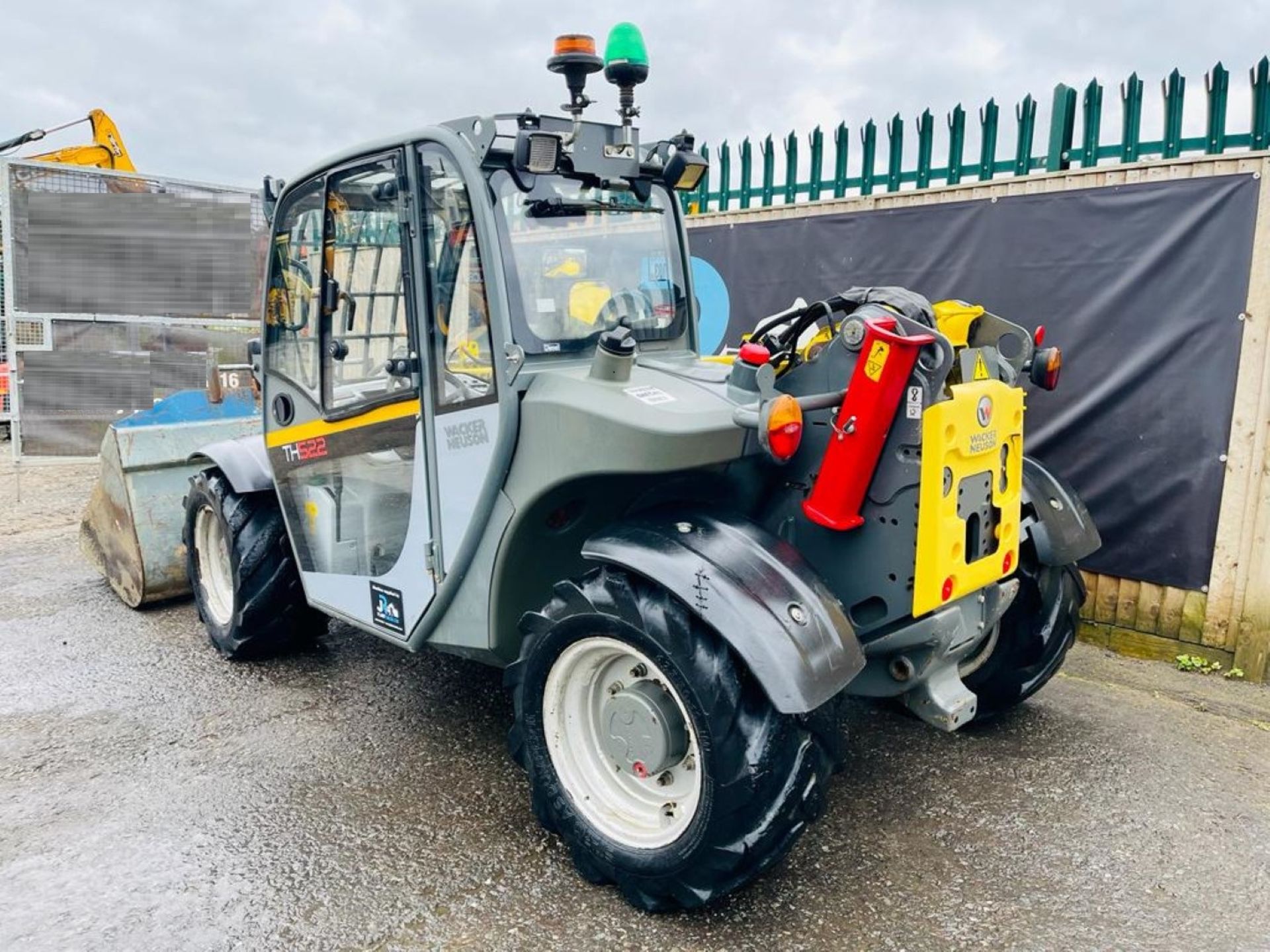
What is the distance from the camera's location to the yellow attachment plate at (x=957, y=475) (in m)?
2.62

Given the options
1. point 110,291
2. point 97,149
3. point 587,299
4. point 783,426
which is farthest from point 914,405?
point 97,149

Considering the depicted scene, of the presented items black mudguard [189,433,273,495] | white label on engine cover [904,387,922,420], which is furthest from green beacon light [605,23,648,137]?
black mudguard [189,433,273,495]

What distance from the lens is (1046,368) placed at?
3314 mm

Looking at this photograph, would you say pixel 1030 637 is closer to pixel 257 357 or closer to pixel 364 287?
pixel 364 287

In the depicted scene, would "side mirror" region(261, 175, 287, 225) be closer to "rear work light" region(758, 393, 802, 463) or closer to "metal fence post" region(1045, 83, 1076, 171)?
"rear work light" region(758, 393, 802, 463)

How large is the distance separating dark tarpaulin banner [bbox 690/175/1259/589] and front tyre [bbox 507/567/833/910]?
9.49 ft

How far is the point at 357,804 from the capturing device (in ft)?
10.5

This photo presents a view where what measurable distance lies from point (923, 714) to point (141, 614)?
163 inches

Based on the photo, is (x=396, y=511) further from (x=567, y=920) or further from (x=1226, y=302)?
(x=1226, y=302)

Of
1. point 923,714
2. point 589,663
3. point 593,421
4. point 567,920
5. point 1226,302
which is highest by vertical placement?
point 1226,302

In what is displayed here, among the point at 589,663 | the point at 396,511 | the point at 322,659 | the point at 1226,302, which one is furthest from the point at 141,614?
the point at 1226,302

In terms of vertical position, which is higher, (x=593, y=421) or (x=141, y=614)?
(x=593, y=421)

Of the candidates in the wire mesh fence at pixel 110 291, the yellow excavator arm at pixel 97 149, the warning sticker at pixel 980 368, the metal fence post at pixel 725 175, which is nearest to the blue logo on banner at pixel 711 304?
the metal fence post at pixel 725 175

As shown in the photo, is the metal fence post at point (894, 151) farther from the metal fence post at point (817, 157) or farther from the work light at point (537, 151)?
the work light at point (537, 151)
